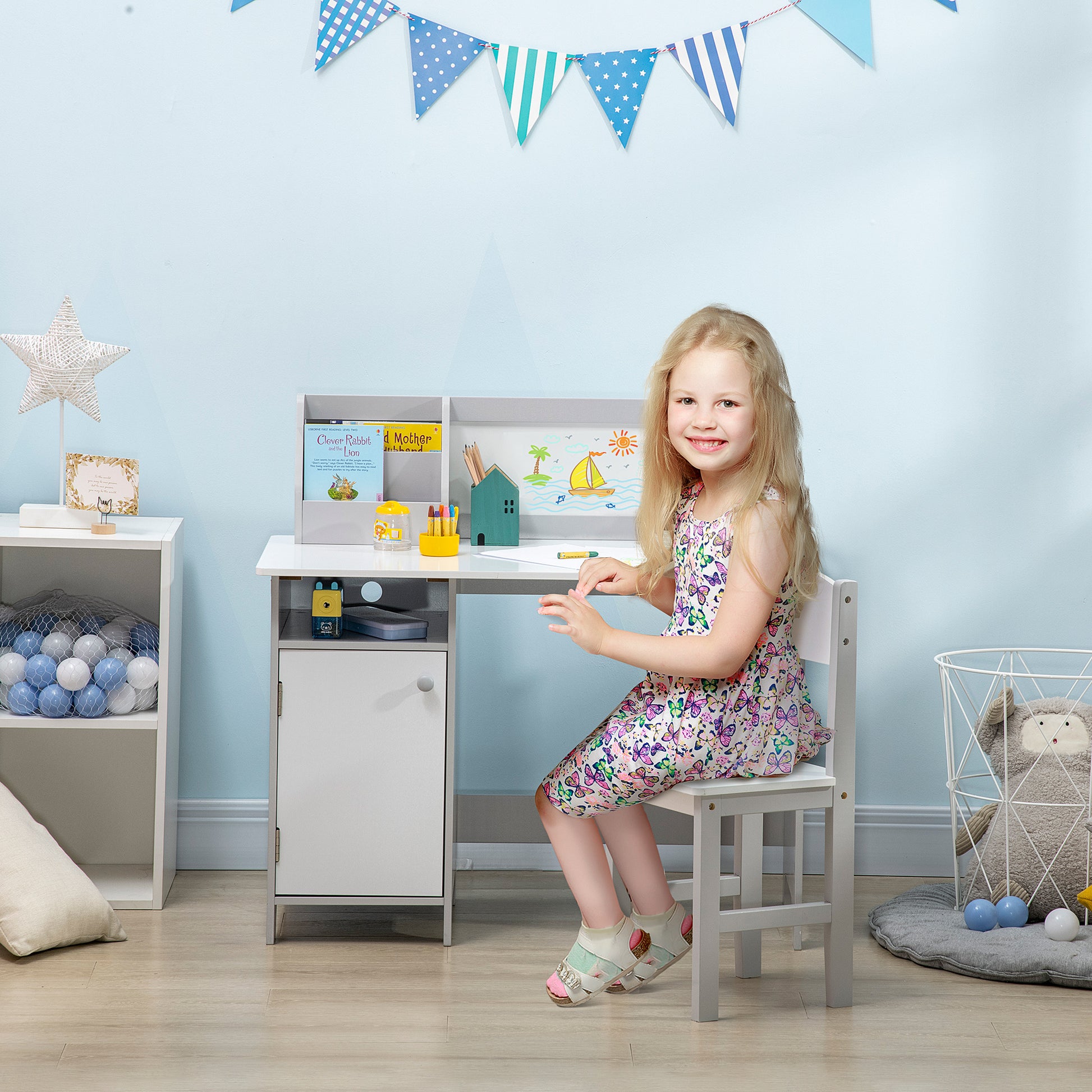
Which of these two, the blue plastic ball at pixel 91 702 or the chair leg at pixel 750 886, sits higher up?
the blue plastic ball at pixel 91 702

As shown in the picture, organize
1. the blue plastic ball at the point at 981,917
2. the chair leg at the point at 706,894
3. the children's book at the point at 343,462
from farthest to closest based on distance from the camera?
the children's book at the point at 343,462, the blue plastic ball at the point at 981,917, the chair leg at the point at 706,894

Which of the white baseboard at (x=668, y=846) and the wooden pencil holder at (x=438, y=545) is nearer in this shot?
the wooden pencil holder at (x=438, y=545)

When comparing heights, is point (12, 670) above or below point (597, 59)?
below

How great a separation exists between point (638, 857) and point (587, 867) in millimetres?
86

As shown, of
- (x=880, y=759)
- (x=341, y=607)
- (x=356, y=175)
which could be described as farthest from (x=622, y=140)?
(x=880, y=759)

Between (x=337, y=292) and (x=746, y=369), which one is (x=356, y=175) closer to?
(x=337, y=292)

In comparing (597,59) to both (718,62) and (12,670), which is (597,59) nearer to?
(718,62)

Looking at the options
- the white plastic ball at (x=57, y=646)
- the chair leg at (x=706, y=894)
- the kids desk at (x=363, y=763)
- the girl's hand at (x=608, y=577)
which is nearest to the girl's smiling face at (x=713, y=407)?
the girl's hand at (x=608, y=577)

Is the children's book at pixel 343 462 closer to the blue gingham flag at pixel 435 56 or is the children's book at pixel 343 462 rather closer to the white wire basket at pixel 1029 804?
the blue gingham flag at pixel 435 56

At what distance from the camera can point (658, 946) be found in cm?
190

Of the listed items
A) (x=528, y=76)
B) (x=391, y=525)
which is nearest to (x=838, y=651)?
(x=391, y=525)

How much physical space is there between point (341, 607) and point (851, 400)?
113 centimetres

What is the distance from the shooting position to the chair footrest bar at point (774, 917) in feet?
5.84

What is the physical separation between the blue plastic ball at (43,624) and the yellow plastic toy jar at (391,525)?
24.6 inches
